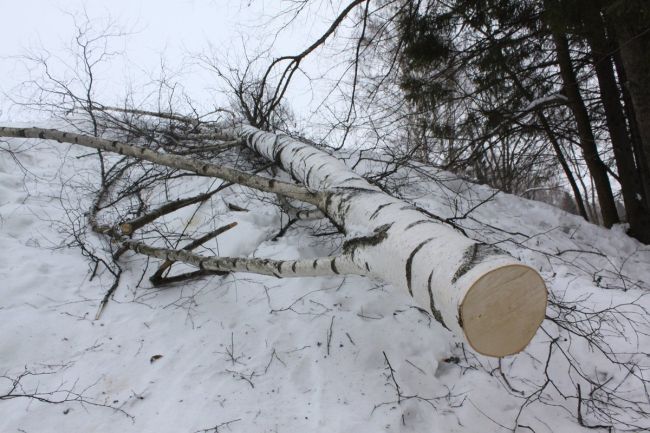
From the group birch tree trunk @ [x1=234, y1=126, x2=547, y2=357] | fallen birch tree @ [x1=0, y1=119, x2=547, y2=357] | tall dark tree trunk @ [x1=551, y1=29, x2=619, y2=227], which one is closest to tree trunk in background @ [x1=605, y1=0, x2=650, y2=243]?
tall dark tree trunk @ [x1=551, y1=29, x2=619, y2=227]

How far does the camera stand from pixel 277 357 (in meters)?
2.25

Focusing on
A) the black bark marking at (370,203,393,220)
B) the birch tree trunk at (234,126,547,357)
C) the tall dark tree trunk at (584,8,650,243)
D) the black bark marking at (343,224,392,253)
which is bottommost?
the birch tree trunk at (234,126,547,357)

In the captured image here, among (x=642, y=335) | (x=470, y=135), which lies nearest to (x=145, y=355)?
(x=642, y=335)

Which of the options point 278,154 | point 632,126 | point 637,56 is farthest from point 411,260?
point 632,126

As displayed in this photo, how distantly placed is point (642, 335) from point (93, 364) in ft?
10.9

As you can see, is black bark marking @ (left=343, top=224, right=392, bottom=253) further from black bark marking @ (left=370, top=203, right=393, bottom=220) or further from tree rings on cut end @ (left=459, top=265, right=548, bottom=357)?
tree rings on cut end @ (left=459, top=265, right=548, bottom=357)

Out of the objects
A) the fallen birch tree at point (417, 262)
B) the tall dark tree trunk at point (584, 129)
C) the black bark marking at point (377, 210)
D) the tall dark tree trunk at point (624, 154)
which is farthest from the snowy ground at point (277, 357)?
the tall dark tree trunk at point (584, 129)

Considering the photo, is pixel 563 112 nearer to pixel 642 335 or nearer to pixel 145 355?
pixel 642 335

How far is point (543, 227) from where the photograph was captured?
4625 mm

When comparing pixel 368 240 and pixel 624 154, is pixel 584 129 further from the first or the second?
pixel 368 240

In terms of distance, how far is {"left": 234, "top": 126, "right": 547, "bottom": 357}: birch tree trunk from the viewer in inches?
36.6

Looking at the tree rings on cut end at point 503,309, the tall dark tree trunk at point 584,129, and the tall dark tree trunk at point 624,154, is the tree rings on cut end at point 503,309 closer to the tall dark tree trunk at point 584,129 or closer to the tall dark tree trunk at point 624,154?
the tall dark tree trunk at point 584,129

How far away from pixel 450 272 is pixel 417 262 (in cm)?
17

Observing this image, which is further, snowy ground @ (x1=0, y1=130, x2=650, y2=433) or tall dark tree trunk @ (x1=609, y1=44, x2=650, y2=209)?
tall dark tree trunk @ (x1=609, y1=44, x2=650, y2=209)
